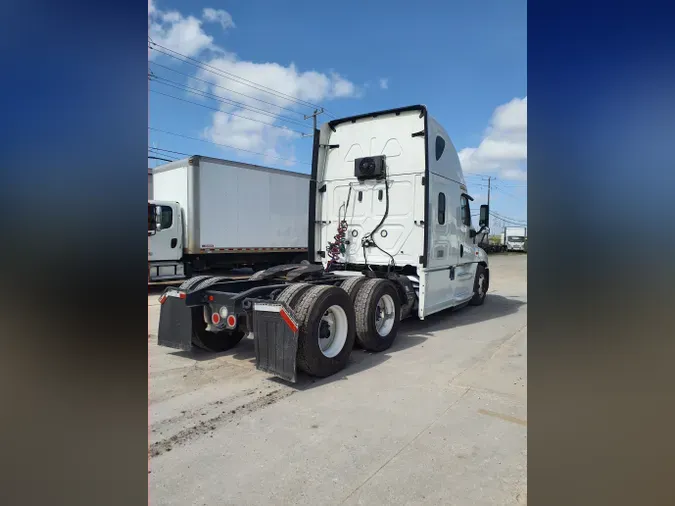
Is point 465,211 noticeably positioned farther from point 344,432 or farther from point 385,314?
point 344,432

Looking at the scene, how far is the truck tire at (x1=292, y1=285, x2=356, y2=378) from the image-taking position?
4688 mm

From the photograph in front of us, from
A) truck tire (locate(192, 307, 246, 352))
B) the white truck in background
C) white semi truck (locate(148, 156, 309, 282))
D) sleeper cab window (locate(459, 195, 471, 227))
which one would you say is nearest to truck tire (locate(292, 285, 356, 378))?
truck tire (locate(192, 307, 246, 352))

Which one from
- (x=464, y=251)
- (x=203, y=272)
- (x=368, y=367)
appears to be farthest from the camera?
(x=203, y=272)

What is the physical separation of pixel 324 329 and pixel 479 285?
5.80 m

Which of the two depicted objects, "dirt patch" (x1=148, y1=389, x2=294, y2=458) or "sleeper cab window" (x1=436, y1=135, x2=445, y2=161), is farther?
"sleeper cab window" (x1=436, y1=135, x2=445, y2=161)

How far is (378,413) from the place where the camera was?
392cm

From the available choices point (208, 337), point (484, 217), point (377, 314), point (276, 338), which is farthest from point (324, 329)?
point (484, 217)

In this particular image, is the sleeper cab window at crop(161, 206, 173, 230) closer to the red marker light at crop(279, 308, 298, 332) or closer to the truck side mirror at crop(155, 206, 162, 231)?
the truck side mirror at crop(155, 206, 162, 231)

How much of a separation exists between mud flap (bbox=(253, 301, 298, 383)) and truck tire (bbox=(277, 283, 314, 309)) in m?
0.25
